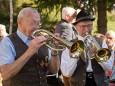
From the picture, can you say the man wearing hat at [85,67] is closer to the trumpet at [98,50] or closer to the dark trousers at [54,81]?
the trumpet at [98,50]

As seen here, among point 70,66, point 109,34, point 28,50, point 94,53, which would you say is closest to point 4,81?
point 28,50

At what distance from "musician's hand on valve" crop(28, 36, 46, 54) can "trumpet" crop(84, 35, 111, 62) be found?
97 centimetres

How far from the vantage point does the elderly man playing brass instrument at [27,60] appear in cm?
356

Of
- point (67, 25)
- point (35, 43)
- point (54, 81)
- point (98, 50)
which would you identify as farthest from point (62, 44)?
point (67, 25)

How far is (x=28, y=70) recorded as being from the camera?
368 cm

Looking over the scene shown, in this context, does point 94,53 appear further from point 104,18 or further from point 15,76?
point 104,18

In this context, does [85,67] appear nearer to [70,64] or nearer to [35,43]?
[70,64]

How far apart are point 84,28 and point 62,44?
58 cm

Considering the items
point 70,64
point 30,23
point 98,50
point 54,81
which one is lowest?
point 54,81

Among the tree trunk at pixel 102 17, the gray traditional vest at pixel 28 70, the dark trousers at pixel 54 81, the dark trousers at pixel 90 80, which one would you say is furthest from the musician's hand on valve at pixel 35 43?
the tree trunk at pixel 102 17

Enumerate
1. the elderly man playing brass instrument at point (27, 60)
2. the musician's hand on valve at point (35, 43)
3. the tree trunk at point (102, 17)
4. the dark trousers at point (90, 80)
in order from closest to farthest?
the musician's hand on valve at point (35, 43) → the elderly man playing brass instrument at point (27, 60) → the dark trousers at point (90, 80) → the tree trunk at point (102, 17)

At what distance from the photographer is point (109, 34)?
6637mm

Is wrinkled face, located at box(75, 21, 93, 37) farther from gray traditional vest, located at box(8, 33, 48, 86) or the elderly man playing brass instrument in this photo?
gray traditional vest, located at box(8, 33, 48, 86)

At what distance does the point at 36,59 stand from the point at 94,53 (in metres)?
0.87
